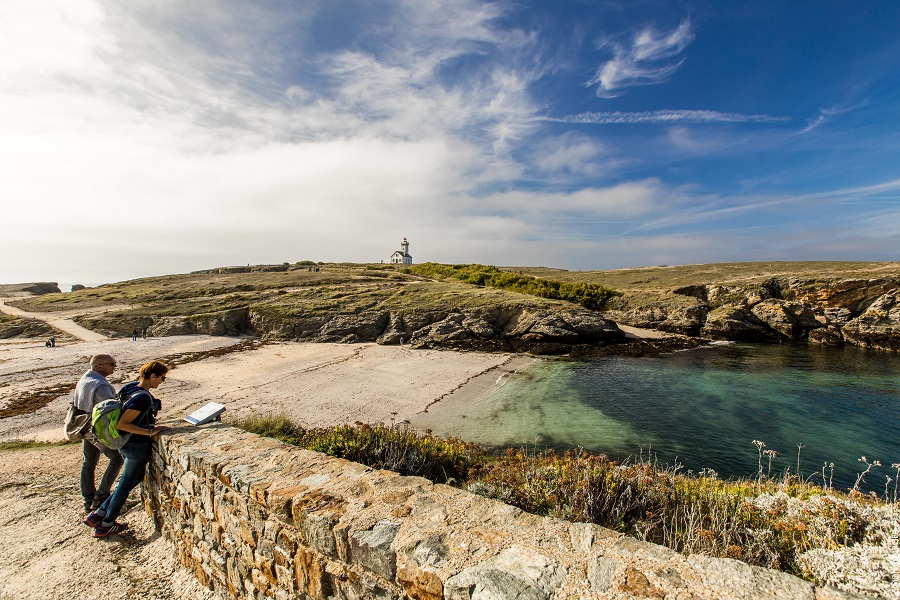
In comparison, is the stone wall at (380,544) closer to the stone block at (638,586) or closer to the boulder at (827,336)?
the stone block at (638,586)

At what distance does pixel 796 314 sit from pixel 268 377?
43.9 m

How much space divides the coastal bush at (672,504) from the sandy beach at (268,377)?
6417 mm

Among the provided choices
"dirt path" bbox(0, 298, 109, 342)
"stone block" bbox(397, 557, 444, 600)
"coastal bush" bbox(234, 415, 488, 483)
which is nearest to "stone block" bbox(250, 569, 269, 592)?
"stone block" bbox(397, 557, 444, 600)

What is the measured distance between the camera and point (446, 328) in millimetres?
29844

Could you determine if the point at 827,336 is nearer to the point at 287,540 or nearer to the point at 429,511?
the point at 429,511

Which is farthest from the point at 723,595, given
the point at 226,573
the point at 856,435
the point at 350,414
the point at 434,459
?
the point at 856,435

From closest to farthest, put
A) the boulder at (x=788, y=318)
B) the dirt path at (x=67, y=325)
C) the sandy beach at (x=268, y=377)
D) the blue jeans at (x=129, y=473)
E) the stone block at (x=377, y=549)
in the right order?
1. the stone block at (x=377, y=549)
2. the blue jeans at (x=129, y=473)
3. the sandy beach at (x=268, y=377)
4. the dirt path at (x=67, y=325)
5. the boulder at (x=788, y=318)

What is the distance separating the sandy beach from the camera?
13.9m

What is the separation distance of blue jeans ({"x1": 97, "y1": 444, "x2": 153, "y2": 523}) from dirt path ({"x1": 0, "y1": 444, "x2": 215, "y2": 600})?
438 millimetres

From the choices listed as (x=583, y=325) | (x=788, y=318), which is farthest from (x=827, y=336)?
(x=583, y=325)

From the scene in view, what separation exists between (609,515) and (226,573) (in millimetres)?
4096

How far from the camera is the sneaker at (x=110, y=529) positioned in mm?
4730

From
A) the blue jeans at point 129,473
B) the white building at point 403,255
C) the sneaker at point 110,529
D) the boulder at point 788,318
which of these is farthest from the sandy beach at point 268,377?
the white building at point 403,255

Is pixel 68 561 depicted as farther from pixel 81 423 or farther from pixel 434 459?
pixel 434 459
